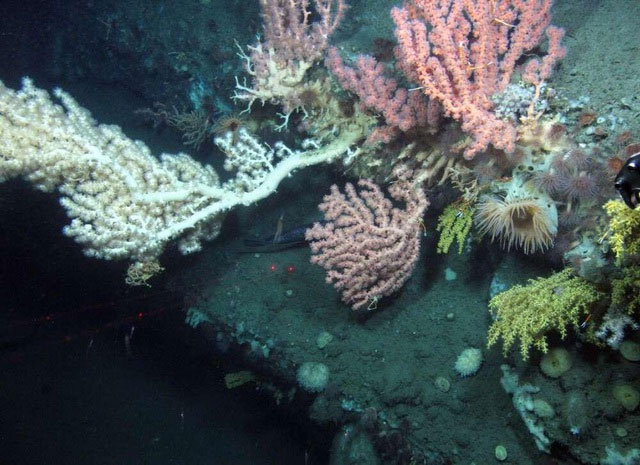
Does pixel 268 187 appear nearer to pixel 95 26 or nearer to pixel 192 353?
pixel 192 353

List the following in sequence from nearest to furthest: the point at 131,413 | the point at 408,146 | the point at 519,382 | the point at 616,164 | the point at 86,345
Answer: the point at 616,164 → the point at 519,382 → the point at 408,146 → the point at 131,413 → the point at 86,345

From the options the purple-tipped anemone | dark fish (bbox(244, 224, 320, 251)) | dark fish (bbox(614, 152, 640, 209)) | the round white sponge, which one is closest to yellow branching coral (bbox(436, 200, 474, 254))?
the purple-tipped anemone

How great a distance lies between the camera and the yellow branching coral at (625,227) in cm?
187

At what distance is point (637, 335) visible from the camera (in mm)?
2518

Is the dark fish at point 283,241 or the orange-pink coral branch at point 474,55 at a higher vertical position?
the orange-pink coral branch at point 474,55

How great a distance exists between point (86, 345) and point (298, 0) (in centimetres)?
709

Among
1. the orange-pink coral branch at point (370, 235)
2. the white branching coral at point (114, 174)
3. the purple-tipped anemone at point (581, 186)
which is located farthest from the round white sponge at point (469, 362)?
the white branching coral at point (114, 174)

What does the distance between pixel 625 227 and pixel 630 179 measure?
1.66 ft

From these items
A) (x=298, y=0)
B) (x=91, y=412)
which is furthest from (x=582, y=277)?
(x=91, y=412)

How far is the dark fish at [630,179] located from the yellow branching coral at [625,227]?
0.35 metres

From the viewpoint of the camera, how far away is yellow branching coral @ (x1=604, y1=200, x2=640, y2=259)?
187 centimetres

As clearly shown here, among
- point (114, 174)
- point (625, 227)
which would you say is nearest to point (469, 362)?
point (625, 227)

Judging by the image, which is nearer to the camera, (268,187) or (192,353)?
(268,187)

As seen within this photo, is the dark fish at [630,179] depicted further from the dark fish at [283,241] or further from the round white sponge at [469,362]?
the dark fish at [283,241]
